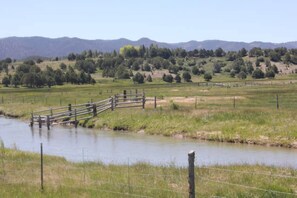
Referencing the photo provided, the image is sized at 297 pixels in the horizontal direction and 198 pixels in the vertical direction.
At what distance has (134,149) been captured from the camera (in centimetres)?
3400

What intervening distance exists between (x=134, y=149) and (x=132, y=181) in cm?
1675

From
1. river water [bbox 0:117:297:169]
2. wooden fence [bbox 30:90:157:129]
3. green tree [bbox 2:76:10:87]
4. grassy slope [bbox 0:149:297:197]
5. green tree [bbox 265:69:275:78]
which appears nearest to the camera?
grassy slope [bbox 0:149:297:197]

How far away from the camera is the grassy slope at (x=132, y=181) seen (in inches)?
600

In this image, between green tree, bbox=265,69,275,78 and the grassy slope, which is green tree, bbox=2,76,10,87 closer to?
green tree, bbox=265,69,275,78

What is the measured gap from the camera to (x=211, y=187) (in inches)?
635

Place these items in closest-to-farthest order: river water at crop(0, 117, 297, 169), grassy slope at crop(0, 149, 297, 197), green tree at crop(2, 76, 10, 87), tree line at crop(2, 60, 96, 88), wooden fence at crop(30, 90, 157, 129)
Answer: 1. grassy slope at crop(0, 149, 297, 197)
2. river water at crop(0, 117, 297, 169)
3. wooden fence at crop(30, 90, 157, 129)
4. tree line at crop(2, 60, 96, 88)
5. green tree at crop(2, 76, 10, 87)

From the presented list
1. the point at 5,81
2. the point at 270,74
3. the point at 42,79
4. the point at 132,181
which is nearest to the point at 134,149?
the point at 132,181

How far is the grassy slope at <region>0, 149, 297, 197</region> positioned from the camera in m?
15.2

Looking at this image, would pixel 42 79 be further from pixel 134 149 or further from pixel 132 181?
pixel 132 181

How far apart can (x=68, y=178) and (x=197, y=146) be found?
59.9 ft

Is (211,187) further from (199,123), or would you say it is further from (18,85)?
(18,85)

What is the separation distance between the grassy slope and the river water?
4.50 m

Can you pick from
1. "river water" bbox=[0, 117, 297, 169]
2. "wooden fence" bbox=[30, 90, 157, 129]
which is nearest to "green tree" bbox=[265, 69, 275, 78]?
"wooden fence" bbox=[30, 90, 157, 129]

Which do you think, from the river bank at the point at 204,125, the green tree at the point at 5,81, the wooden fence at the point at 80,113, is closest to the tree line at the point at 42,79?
the green tree at the point at 5,81
